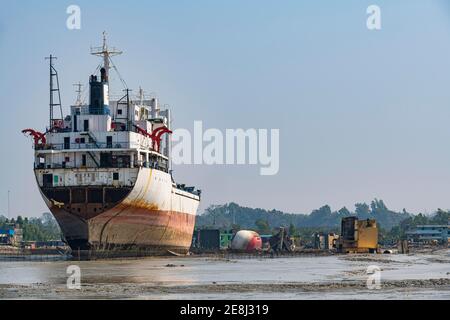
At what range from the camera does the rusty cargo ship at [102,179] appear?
6384 centimetres

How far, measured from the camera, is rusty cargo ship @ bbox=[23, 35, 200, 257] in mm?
63844

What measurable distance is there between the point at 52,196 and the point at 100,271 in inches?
735

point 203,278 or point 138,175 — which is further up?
point 138,175

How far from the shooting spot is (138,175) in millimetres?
64812

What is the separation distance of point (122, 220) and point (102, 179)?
10.4 ft

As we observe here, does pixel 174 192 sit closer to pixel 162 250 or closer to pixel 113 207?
pixel 162 250

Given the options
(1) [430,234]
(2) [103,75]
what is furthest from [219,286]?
(1) [430,234]

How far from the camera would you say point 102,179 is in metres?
64.4

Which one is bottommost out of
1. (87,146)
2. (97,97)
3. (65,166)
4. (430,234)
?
(430,234)

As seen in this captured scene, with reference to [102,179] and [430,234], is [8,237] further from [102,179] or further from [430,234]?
[102,179]

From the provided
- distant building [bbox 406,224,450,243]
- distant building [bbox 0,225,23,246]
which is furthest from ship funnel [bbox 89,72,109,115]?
distant building [bbox 406,224,450,243]

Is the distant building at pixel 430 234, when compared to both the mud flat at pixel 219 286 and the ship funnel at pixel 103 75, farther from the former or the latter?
the mud flat at pixel 219 286

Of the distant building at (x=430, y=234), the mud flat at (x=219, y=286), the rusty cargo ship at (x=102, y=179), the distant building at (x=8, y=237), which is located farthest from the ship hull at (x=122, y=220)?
the distant building at (x=430, y=234)
